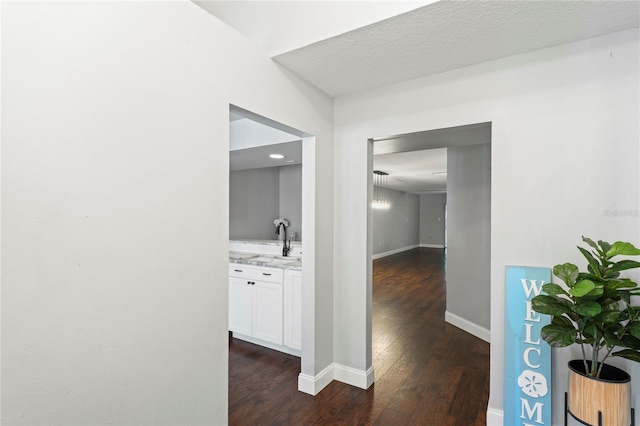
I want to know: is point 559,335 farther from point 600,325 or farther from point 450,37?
point 450,37

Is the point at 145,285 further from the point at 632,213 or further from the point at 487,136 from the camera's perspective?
the point at 487,136

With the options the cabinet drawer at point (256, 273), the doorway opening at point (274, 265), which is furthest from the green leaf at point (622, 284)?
the cabinet drawer at point (256, 273)

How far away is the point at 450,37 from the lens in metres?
1.95

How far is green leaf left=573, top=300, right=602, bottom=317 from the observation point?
1.51 m

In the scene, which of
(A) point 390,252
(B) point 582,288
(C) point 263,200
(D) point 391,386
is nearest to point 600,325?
(B) point 582,288

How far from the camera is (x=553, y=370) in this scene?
6.71ft

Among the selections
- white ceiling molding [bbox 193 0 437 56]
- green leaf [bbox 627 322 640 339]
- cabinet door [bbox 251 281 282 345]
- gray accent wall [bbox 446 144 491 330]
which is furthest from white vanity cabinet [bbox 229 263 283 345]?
green leaf [bbox 627 322 640 339]

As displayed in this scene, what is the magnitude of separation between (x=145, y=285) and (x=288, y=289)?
6.23 ft

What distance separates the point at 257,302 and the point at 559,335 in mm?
2664

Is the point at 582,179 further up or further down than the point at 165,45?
further down

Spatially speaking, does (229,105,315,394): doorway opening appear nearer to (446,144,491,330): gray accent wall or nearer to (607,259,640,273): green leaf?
(607,259,640,273): green leaf

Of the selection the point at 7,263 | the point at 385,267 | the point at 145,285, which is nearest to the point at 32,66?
the point at 7,263

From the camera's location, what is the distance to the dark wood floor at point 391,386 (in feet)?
7.70

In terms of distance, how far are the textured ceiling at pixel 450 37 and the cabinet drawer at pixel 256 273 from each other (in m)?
1.89
